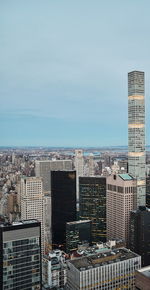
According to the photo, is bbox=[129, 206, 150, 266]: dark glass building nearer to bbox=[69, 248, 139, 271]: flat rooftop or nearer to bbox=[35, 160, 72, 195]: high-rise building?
bbox=[69, 248, 139, 271]: flat rooftop

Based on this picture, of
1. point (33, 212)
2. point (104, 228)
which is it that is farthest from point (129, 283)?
point (104, 228)

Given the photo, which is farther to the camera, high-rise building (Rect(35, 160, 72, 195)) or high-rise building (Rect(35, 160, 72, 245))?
high-rise building (Rect(35, 160, 72, 195))

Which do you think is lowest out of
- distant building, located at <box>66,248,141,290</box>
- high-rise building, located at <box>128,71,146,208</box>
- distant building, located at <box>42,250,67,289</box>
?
distant building, located at <box>42,250,67,289</box>

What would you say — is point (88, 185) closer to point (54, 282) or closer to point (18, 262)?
point (54, 282)

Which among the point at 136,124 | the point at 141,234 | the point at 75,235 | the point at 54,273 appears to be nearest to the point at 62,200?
the point at 75,235

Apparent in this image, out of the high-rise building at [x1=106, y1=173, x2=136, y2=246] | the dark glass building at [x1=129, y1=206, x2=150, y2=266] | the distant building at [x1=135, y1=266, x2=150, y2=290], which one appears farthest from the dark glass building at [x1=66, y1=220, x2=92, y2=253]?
the distant building at [x1=135, y1=266, x2=150, y2=290]
